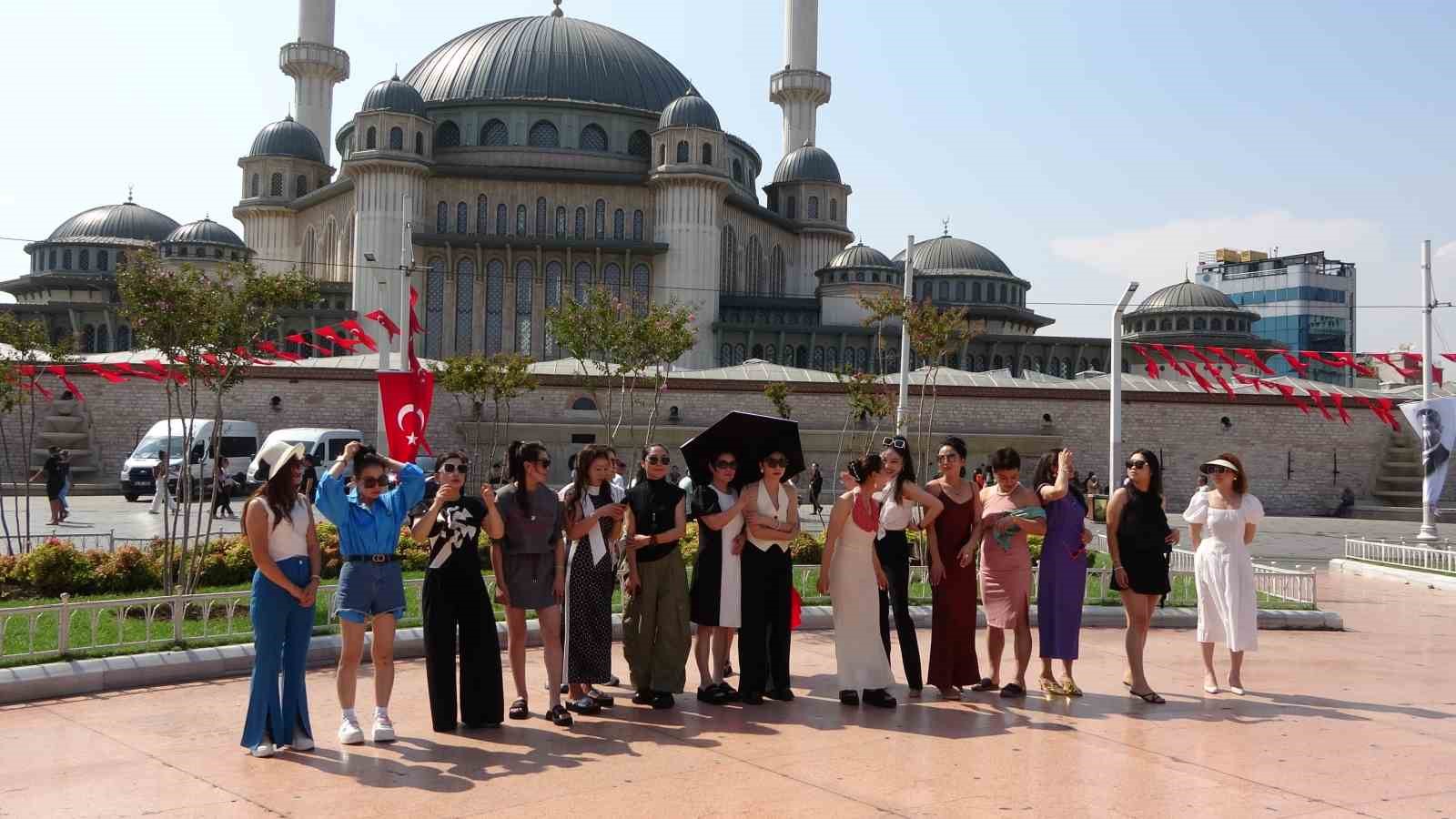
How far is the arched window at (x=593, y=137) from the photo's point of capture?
51812 mm

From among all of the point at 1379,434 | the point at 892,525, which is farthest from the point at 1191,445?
the point at 892,525

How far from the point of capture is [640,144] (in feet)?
173

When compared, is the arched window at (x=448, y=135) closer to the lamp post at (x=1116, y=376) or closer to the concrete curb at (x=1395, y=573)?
the lamp post at (x=1116, y=376)

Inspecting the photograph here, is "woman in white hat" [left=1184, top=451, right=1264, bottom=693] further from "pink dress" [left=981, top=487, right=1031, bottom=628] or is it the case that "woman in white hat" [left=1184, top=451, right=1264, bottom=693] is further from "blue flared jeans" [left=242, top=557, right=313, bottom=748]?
"blue flared jeans" [left=242, top=557, right=313, bottom=748]

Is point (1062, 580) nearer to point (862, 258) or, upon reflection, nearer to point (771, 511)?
point (771, 511)

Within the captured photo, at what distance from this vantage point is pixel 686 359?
1842 inches

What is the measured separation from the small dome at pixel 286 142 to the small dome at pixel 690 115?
17525 mm

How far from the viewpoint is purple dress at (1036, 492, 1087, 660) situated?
23.8ft

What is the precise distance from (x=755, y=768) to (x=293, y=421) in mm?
27233

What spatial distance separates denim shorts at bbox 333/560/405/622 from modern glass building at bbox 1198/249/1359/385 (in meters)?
85.6

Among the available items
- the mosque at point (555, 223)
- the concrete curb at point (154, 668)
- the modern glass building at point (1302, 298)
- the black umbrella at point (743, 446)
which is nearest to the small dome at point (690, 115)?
the mosque at point (555, 223)

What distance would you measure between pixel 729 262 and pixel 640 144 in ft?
20.9

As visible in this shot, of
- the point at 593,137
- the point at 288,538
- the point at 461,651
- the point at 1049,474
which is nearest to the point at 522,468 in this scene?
the point at 461,651

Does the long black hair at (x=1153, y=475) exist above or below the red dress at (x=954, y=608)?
above
